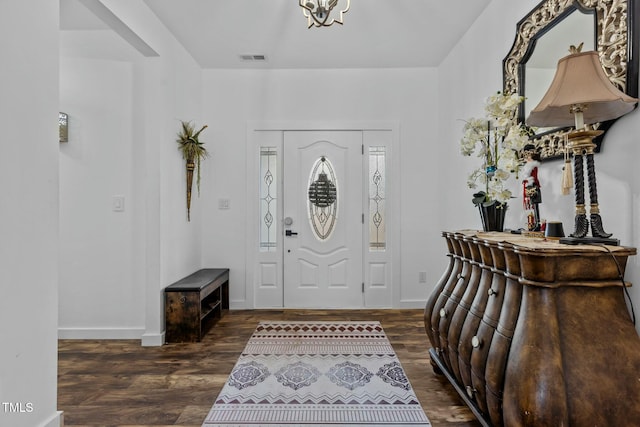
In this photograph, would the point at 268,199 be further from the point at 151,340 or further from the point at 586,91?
the point at 586,91

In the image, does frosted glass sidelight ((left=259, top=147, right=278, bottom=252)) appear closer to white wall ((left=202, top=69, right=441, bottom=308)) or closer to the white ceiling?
white wall ((left=202, top=69, right=441, bottom=308))

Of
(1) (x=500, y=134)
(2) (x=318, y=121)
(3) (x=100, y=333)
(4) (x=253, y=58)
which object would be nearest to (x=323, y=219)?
(2) (x=318, y=121)

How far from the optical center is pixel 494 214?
82.4 inches

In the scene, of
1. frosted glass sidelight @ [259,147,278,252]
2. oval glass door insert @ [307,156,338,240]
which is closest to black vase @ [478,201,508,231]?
oval glass door insert @ [307,156,338,240]

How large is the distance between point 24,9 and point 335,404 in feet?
8.30

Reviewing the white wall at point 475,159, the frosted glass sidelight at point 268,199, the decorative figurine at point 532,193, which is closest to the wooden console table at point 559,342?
the white wall at point 475,159

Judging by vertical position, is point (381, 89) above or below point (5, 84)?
above

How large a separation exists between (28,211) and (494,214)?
2.44 meters

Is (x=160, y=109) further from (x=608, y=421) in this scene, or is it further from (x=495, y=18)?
(x=608, y=421)

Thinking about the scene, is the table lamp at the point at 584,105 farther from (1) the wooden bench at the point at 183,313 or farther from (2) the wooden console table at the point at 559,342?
(1) the wooden bench at the point at 183,313

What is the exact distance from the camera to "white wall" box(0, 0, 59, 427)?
4.88 ft

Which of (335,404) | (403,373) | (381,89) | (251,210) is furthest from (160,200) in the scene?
(381,89)

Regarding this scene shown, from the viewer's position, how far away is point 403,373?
2.39 m

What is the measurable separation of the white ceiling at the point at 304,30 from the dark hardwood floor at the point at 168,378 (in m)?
2.46
